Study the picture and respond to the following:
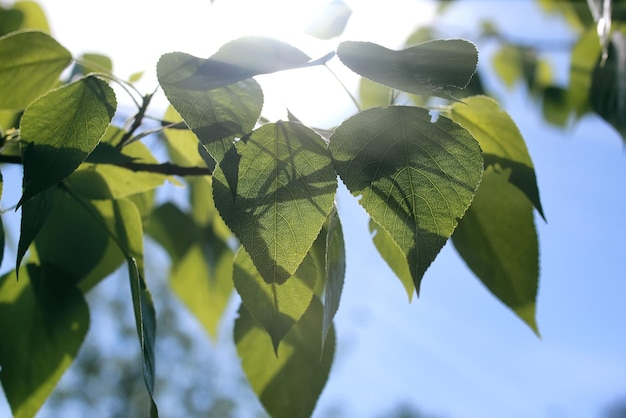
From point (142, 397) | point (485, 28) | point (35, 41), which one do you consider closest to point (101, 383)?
point (142, 397)

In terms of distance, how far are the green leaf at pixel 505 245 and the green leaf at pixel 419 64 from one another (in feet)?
0.37

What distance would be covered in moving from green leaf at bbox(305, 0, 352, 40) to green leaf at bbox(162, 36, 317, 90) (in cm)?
6

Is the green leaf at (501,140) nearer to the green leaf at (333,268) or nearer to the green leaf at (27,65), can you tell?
the green leaf at (333,268)

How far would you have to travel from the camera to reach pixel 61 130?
195 millimetres

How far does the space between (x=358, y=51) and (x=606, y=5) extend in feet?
0.82

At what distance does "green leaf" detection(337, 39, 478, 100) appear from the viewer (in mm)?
160

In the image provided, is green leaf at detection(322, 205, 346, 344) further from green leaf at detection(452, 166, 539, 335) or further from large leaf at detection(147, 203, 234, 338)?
large leaf at detection(147, 203, 234, 338)

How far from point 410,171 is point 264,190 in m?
0.04

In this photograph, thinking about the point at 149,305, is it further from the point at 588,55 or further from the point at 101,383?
the point at 101,383

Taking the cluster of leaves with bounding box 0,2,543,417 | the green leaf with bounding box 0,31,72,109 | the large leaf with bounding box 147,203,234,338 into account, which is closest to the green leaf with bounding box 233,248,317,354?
the cluster of leaves with bounding box 0,2,543,417

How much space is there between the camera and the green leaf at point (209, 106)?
168 mm

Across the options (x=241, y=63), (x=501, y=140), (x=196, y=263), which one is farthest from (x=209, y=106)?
(x=196, y=263)

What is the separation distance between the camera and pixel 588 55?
51 cm

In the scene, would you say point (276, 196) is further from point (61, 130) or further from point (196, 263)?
point (196, 263)
